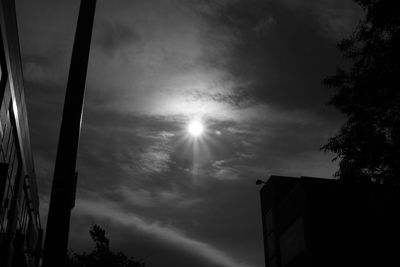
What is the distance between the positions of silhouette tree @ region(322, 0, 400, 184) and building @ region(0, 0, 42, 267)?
11522mm

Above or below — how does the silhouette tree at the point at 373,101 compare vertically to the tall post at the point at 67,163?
above

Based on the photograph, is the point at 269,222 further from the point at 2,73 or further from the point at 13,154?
the point at 2,73

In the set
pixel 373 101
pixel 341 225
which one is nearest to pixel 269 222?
pixel 341 225


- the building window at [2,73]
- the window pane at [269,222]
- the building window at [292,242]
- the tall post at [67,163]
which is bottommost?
the tall post at [67,163]

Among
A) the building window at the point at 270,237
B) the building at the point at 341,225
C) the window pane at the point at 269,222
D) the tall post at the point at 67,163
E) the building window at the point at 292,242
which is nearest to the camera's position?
the tall post at the point at 67,163

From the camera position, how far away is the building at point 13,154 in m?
17.2

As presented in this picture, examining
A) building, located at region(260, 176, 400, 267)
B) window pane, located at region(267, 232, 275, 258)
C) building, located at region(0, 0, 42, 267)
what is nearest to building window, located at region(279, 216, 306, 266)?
building, located at region(260, 176, 400, 267)

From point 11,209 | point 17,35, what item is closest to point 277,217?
point 11,209

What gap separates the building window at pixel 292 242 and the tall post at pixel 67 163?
20880mm

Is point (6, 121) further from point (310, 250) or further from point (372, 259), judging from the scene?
point (372, 259)

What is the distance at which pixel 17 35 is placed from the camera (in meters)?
18.4

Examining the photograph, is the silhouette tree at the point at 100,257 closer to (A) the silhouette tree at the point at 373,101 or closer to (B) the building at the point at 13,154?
(B) the building at the point at 13,154

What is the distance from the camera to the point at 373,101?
51.4ft

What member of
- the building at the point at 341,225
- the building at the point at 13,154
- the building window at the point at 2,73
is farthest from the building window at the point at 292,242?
the building window at the point at 2,73
